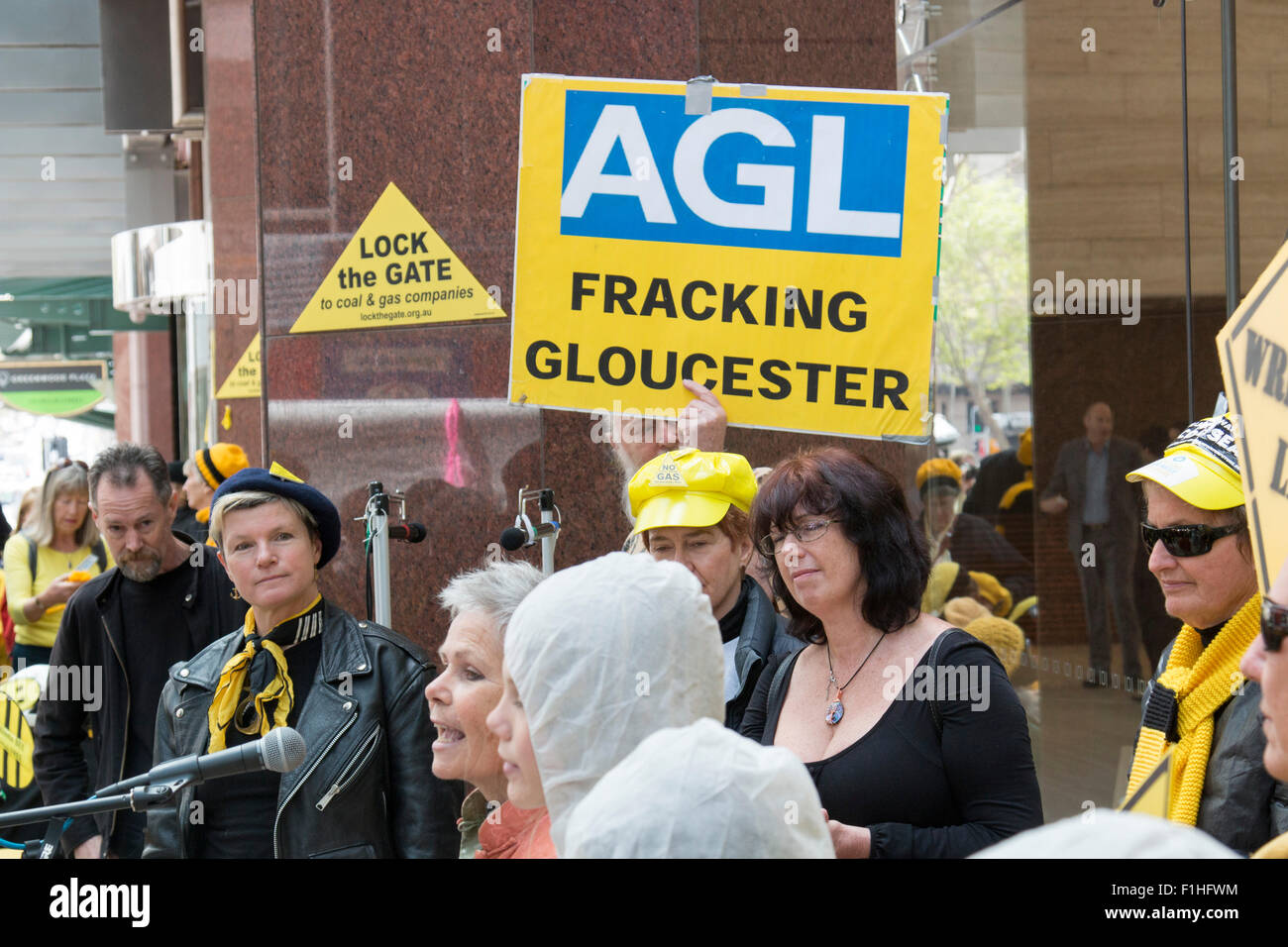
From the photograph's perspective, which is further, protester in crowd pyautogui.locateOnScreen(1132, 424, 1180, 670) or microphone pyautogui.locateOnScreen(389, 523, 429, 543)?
protester in crowd pyautogui.locateOnScreen(1132, 424, 1180, 670)

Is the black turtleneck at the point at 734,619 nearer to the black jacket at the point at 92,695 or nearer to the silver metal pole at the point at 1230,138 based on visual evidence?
the black jacket at the point at 92,695

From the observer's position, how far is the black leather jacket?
3.38 metres

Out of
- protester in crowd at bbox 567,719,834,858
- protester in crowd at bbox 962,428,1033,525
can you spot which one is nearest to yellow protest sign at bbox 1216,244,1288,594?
protester in crowd at bbox 567,719,834,858

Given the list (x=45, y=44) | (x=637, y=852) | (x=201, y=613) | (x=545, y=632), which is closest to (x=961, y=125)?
(x=201, y=613)

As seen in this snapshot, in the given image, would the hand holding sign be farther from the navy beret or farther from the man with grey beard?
the man with grey beard

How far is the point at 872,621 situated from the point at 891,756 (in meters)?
0.35

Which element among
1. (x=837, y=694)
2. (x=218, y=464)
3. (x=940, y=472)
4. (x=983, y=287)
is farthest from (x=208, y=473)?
Result: (x=837, y=694)

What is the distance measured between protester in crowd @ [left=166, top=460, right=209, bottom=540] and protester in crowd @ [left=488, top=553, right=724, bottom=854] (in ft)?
15.5

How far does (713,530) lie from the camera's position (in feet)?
12.4

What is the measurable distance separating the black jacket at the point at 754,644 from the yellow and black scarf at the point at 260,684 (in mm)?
1085

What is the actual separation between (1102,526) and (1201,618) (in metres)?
5.06

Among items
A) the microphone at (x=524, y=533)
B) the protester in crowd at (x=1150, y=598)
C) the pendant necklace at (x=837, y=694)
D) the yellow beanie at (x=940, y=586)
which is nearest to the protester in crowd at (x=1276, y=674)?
the pendant necklace at (x=837, y=694)

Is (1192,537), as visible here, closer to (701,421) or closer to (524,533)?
(701,421)

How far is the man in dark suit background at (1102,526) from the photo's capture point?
7363mm
